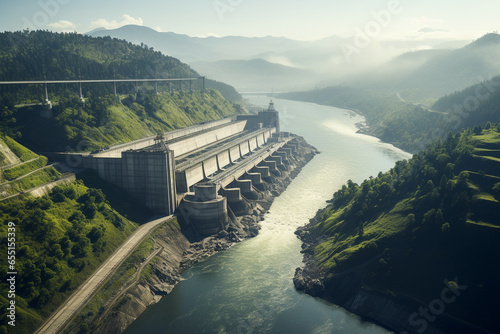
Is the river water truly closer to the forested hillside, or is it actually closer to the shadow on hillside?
the shadow on hillside

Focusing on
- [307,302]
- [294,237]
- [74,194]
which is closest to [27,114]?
[74,194]

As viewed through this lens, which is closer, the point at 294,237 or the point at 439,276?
the point at 439,276

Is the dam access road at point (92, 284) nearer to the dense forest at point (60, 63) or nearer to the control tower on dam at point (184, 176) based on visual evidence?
the control tower on dam at point (184, 176)

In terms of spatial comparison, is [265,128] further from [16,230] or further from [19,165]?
[16,230]

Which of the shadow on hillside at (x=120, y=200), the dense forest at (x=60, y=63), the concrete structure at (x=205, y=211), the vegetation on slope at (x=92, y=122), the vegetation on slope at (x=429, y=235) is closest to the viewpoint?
the vegetation on slope at (x=429, y=235)

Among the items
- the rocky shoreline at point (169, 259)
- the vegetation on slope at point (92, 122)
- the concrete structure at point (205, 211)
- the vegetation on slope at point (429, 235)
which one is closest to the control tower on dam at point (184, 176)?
the concrete structure at point (205, 211)
